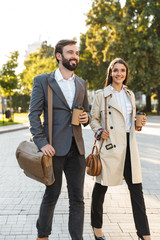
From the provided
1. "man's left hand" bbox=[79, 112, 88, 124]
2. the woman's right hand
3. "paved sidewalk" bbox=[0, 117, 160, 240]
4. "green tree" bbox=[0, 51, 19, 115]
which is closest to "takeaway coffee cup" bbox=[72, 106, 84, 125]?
"man's left hand" bbox=[79, 112, 88, 124]

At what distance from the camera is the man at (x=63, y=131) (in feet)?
9.37

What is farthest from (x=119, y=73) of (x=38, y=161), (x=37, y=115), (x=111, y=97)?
(x=38, y=161)

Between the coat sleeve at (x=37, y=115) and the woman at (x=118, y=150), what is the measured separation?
66 centimetres

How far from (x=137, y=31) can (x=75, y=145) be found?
85.3 feet

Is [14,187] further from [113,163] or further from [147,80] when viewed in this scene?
→ [147,80]

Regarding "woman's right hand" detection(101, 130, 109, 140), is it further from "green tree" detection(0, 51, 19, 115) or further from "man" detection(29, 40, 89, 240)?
"green tree" detection(0, 51, 19, 115)

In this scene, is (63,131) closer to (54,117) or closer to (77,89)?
(54,117)

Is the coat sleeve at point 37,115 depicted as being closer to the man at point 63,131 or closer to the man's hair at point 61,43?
the man at point 63,131

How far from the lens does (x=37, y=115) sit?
2854 mm

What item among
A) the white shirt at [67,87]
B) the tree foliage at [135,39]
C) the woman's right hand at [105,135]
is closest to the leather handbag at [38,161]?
the white shirt at [67,87]

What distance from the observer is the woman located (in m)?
3.21

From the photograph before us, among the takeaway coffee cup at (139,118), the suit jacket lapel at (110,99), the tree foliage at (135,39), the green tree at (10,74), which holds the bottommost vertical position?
the takeaway coffee cup at (139,118)

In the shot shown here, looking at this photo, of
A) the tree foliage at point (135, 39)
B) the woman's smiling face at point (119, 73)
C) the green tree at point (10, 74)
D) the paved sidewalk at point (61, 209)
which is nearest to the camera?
the woman's smiling face at point (119, 73)

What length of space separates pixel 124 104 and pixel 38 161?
115 cm
